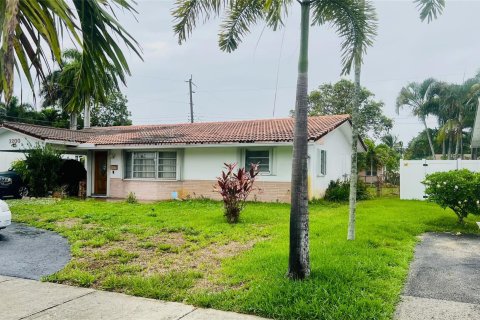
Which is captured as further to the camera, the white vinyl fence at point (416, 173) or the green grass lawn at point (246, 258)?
the white vinyl fence at point (416, 173)

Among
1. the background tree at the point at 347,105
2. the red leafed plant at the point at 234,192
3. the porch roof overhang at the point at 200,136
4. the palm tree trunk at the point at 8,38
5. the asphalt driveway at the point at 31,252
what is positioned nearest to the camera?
the palm tree trunk at the point at 8,38

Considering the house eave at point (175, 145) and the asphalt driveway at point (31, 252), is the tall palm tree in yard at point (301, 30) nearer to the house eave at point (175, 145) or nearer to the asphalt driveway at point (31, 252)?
the asphalt driveway at point (31, 252)

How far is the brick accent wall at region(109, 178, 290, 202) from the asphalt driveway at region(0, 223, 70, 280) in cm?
768

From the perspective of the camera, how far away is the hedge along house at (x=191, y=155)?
15656 millimetres

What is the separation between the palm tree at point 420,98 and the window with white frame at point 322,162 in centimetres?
1775

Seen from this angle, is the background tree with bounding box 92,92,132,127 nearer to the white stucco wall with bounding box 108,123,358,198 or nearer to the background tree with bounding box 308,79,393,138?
the background tree with bounding box 308,79,393,138

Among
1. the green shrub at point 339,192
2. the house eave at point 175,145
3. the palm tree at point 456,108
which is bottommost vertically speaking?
the green shrub at point 339,192

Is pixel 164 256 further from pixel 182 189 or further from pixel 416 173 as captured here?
pixel 416 173

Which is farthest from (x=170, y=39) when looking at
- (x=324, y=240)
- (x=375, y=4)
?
(x=324, y=240)

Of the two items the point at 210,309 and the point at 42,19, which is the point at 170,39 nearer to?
the point at 42,19

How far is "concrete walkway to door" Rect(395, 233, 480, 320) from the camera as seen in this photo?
13.9ft

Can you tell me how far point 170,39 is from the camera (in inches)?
289

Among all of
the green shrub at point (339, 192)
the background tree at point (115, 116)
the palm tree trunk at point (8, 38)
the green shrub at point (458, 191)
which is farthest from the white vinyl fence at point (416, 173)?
the background tree at point (115, 116)

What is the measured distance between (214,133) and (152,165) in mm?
3362
